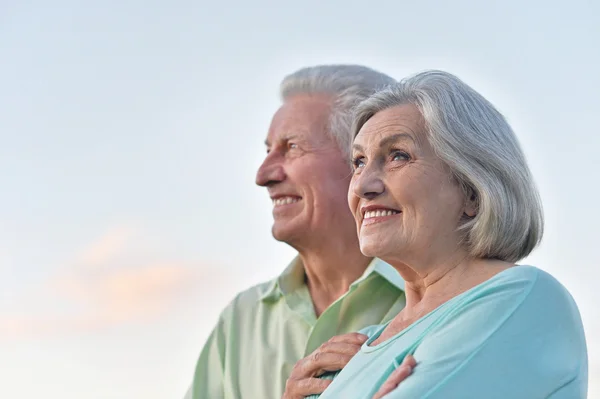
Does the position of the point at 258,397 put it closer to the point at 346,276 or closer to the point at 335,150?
the point at 346,276

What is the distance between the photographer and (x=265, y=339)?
4023 millimetres

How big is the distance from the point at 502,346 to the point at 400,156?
61cm

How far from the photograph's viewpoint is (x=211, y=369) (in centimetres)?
414

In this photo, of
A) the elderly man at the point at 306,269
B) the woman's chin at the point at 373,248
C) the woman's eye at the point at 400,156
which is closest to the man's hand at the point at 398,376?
the woman's chin at the point at 373,248

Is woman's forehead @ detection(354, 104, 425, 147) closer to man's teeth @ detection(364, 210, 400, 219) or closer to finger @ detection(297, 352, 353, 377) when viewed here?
man's teeth @ detection(364, 210, 400, 219)

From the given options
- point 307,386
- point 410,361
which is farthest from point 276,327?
point 410,361

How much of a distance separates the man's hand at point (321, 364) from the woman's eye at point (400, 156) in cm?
56

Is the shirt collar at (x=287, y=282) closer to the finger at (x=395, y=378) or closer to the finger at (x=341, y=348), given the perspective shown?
the finger at (x=341, y=348)

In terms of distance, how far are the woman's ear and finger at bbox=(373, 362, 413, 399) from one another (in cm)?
46

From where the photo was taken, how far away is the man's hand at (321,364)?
3.00 meters

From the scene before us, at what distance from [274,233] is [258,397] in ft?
1.96

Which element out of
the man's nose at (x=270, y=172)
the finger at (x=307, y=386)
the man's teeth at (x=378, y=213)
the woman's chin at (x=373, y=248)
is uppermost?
the man's nose at (x=270, y=172)

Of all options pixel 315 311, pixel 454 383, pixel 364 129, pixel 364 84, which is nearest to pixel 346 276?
pixel 315 311

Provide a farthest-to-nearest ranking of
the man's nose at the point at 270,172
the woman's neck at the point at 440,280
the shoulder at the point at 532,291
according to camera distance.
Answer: the man's nose at the point at 270,172, the woman's neck at the point at 440,280, the shoulder at the point at 532,291
